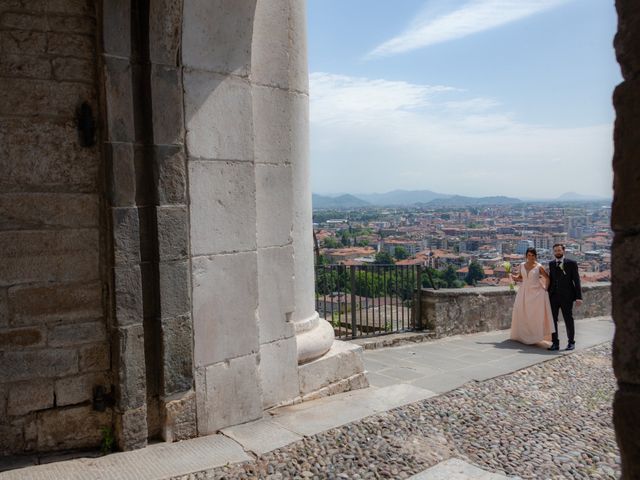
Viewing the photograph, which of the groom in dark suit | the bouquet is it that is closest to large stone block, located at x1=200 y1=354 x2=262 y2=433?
the groom in dark suit

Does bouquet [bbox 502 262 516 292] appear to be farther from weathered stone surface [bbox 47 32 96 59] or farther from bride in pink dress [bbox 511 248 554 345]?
weathered stone surface [bbox 47 32 96 59]

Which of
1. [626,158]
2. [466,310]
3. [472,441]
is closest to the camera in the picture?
[626,158]

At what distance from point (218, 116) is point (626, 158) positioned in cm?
307

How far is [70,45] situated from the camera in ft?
11.5

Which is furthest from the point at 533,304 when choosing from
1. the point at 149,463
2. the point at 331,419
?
the point at 149,463

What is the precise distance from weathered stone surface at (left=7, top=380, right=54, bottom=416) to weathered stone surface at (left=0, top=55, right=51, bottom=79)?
6.21 feet

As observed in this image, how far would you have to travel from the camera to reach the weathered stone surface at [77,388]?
3568 millimetres

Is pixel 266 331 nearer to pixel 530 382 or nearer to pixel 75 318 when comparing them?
pixel 75 318

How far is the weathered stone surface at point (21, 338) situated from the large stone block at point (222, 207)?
1.11 metres

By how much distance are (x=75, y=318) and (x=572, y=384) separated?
5210mm

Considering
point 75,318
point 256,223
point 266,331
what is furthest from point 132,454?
point 256,223

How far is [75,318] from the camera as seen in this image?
359cm

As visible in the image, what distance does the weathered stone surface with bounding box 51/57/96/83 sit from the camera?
348 centimetres

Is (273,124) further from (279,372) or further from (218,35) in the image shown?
(279,372)
